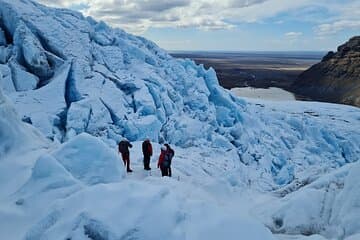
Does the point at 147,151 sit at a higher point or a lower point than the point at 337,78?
higher

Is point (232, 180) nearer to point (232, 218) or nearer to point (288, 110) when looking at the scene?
point (232, 218)

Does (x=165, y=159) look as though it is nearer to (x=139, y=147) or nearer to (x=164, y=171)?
(x=164, y=171)

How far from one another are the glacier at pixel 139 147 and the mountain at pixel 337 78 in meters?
18.4

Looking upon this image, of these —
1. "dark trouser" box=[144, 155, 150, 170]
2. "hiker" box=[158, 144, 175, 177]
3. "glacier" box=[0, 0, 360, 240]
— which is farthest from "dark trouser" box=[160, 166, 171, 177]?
"dark trouser" box=[144, 155, 150, 170]

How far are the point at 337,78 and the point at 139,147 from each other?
40917mm

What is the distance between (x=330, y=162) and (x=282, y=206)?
10803 millimetres

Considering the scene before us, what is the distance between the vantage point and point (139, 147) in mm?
11422

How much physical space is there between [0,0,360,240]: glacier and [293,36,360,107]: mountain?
60.4 feet

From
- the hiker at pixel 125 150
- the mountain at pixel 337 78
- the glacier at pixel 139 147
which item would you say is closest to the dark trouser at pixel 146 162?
the glacier at pixel 139 147

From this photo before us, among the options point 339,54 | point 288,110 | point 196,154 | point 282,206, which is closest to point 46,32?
point 196,154

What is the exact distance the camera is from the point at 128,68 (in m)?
16.2

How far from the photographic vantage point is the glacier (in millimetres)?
4586

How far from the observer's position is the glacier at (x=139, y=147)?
4586 millimetres

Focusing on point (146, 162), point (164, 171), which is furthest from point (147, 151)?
point (164, 171)
